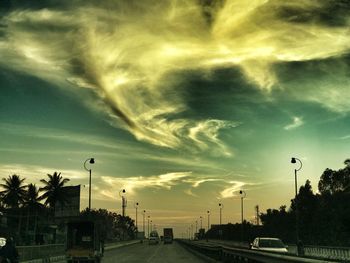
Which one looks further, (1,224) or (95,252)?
(1,224)

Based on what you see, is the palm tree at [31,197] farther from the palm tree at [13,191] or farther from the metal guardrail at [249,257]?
the metal guardrail at [249,257]

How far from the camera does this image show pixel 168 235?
134 metres

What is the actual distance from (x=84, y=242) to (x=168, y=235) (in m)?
100

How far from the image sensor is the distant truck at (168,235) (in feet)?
435

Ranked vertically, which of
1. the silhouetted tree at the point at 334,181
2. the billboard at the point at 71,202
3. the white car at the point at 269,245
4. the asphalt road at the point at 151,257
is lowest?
the asphalt road at the point at 151,257

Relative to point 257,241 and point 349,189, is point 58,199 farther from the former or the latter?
point 257,241

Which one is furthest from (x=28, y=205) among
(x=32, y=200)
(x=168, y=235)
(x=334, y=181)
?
(x=334, y=181)

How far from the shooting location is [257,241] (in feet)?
116

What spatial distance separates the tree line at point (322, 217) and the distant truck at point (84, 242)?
43184mm

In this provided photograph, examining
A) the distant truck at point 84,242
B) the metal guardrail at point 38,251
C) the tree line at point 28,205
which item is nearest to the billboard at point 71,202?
the tree line at point 28,205

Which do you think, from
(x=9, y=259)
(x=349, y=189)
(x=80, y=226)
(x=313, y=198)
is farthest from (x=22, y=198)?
(x=9, y=259)

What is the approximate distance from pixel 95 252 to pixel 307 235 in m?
68.4

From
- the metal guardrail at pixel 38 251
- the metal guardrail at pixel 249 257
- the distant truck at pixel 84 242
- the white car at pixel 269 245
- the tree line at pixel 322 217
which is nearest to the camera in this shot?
the metal guardrail at pixel 249 257

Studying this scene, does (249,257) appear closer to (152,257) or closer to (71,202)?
(152,257)
